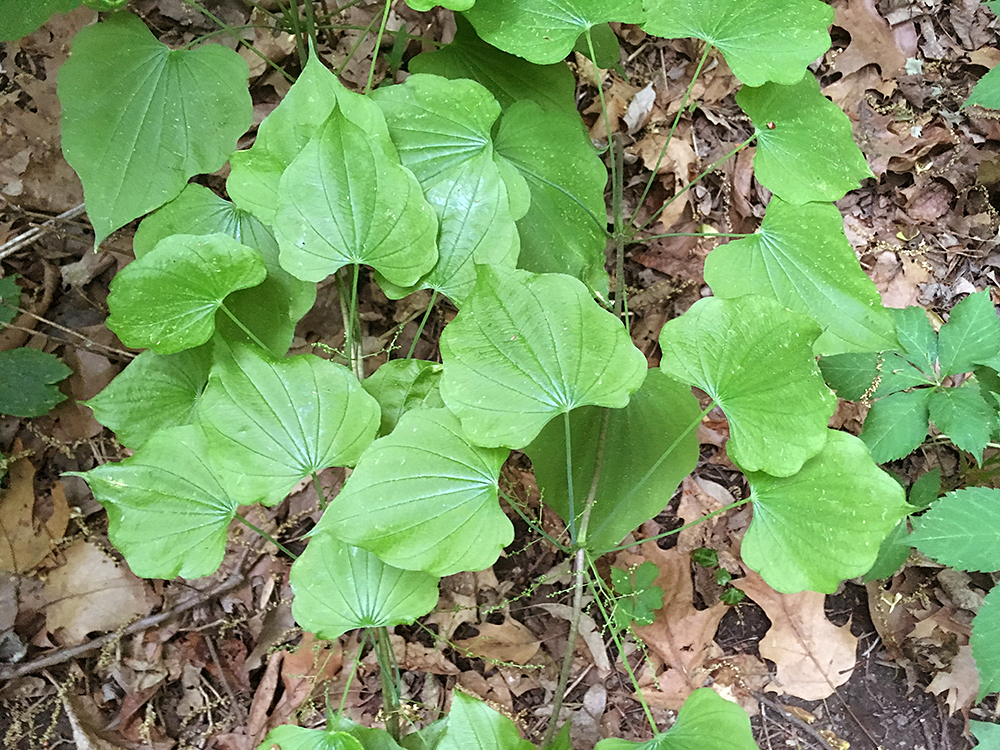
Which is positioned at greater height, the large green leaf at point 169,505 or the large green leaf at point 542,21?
the large green leaf at point 542,21

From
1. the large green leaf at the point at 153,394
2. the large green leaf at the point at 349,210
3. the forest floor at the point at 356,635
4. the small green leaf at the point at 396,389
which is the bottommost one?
the forest floor at the point at 356,635

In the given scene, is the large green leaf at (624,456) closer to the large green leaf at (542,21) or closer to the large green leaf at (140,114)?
the large green leaf at (542,21)

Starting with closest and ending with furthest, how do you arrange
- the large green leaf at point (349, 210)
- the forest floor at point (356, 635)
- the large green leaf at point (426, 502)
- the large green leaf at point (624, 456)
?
1. the large green leaf at point (426, 502)
2. the large green leaf at point (349, 210)
3. the large green leaf at point (624, 456)
4. the forest floor at point (356, 635)

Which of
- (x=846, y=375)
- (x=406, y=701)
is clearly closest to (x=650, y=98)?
(x=846, y=375)

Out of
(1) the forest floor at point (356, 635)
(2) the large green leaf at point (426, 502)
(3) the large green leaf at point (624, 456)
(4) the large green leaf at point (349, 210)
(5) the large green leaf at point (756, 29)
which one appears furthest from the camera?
(1) the forest floor at point (356, 635)

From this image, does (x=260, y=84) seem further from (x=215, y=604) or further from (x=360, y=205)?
(x=215, y=604)

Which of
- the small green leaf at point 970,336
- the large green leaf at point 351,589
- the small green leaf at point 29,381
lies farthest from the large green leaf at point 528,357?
the small green leaf at point 29,381
